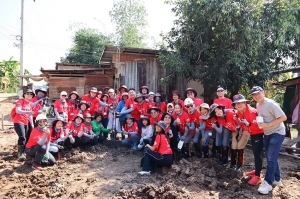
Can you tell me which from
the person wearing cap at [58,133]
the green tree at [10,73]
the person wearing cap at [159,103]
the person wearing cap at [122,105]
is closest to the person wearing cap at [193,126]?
the person wearing cap at [159,103]

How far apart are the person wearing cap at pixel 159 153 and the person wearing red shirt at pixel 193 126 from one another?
41.7 inches

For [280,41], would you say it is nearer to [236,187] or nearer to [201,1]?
[201,1]

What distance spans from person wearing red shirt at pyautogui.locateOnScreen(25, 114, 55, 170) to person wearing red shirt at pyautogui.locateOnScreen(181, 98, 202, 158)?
3687 mm

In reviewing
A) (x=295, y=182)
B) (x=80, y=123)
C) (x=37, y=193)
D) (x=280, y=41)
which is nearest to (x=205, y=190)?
(x=295, y=182)

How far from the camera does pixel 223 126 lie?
6.32m

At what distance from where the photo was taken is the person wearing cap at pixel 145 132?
7.50 m

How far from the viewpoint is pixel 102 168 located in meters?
6.63

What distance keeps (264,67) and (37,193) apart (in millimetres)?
8126

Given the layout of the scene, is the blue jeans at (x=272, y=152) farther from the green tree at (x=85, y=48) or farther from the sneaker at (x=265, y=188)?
the green tree at (x=85, y=48)

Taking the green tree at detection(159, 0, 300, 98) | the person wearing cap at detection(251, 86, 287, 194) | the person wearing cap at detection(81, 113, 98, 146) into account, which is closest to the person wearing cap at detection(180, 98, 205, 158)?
the green tree at detection(159, 0, 300, 98)

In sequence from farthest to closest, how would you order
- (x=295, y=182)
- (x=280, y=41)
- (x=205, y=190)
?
(x=280, y=41)
(x=295, y=182)
(x=205, y=190)

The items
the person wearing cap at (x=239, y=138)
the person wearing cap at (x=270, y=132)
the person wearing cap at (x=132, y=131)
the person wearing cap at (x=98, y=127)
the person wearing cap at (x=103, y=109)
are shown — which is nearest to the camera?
the person wearing cap at (x=270, y=132)

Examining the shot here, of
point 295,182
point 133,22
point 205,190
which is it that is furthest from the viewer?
point 133,22

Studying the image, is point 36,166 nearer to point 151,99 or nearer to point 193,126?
point 151,99
